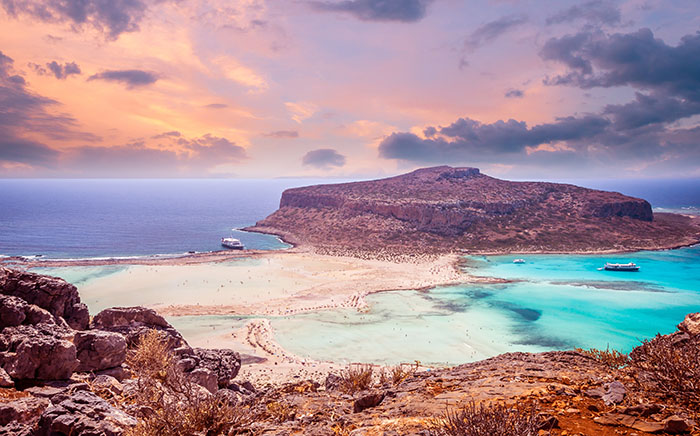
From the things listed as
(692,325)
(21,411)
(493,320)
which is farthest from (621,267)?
(21,411)

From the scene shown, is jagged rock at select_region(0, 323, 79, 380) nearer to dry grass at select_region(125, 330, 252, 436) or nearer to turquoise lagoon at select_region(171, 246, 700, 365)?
dry grass at select_region(125, 330, 252, 436)

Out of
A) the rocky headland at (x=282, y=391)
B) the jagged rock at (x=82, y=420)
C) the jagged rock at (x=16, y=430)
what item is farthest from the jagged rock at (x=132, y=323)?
the jagged rock at (x=82, y=420)

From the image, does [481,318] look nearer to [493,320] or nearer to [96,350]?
[493,320]

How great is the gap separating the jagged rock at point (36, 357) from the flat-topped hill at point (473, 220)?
212 feet

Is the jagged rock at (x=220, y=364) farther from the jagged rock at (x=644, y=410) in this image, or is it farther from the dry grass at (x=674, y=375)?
the dry grass at (x=674, y=375)

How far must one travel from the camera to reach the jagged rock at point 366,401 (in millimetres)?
8508

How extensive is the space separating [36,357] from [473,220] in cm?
8528

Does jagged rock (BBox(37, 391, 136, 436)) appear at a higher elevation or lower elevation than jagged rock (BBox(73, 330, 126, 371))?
higher

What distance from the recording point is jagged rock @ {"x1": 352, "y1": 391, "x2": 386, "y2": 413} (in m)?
8.51

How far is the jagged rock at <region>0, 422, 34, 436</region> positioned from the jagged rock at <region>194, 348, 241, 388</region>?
657 cm

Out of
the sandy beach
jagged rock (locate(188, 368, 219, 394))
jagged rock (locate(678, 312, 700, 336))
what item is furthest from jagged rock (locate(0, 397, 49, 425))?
jagged rock (locate(678, 312, 700, 336))

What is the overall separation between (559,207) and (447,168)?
39860mm

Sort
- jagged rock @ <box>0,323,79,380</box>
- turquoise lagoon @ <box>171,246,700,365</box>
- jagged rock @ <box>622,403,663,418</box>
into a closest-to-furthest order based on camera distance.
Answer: jagged rock @ <box>622,403,663,418</box>, jagged rock @ <box>0,323,79,380</box>, turquoise lagoon @ <box>171,246,700,365</box>

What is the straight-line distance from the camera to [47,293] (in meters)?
13.2
